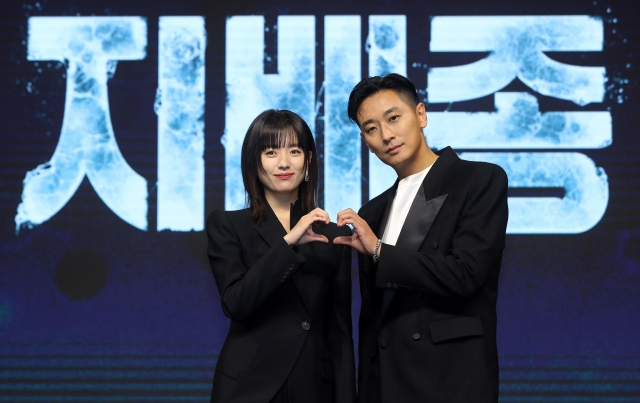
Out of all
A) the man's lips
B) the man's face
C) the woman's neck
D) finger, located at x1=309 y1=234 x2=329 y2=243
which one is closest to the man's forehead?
the man's face

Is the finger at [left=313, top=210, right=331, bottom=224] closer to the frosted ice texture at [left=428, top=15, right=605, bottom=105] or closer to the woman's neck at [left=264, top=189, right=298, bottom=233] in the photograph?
the woman's neck at [left=264, top=189, right=298, bottom=233]

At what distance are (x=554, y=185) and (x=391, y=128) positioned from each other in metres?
1.81

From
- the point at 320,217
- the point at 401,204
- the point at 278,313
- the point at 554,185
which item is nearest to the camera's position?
the point at 320,217

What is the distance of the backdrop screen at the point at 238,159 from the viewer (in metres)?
3.62

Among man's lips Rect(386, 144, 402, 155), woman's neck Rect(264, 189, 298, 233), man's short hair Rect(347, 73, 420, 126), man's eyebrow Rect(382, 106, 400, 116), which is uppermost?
man's short hair Rect(347, 73, 420, 126)

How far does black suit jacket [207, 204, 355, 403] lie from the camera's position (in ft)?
6.16

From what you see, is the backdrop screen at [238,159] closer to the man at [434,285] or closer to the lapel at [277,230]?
the lapel at [277,230]

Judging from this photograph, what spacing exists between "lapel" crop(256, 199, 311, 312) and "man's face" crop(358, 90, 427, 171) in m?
0.30

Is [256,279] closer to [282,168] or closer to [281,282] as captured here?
[281,282]

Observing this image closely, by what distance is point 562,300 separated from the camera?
3619mm

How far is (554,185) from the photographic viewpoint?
3611 millimetres

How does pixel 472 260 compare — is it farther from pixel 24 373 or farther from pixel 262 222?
pixel 24 373

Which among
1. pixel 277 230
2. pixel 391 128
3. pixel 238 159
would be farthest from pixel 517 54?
pixel 277 230

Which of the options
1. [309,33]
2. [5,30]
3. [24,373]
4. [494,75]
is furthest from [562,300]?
[5,30]
